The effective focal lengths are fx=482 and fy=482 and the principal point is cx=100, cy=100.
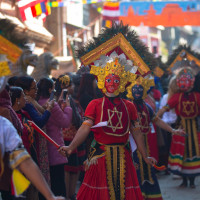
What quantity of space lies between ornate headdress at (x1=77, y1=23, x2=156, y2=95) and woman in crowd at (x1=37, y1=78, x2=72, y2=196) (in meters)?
0.71

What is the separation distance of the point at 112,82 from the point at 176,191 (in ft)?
12.4

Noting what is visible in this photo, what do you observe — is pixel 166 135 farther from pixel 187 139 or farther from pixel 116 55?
pixel 116 55

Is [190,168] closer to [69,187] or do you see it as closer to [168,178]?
[168,178]

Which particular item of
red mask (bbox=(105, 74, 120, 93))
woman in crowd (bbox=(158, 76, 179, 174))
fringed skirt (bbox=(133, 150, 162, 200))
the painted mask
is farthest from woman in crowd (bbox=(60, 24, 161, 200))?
woman in crowd (bbox=(158, 76, 179, 174))

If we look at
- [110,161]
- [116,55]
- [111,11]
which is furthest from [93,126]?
[111,11]

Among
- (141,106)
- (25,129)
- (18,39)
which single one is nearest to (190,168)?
(141,106)

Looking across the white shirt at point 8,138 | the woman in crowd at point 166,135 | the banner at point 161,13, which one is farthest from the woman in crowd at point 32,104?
the banner at point 161,13

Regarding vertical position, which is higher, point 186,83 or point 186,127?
point 186,83

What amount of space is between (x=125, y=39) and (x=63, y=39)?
14109 mm

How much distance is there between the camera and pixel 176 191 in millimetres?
8445

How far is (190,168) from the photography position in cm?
870

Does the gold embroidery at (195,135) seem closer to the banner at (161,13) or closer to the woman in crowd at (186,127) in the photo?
the woman in crowd at (186,127)

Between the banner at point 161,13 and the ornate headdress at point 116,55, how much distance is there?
12.8 m

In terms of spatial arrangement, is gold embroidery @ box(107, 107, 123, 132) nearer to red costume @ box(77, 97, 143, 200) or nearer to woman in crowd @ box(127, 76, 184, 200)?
red costume @ box(77, 97, 143, 200)
